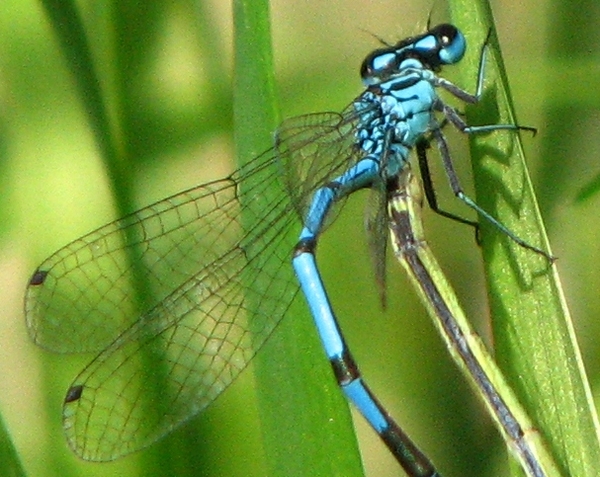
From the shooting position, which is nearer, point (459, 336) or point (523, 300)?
point (523, 300)

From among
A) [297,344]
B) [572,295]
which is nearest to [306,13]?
[572,295]

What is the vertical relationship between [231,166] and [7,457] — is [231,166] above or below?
above

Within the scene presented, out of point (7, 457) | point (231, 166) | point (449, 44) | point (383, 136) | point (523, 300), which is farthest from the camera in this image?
point (231, 166)

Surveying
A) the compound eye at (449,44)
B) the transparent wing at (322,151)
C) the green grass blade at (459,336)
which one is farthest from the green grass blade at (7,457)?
the compound eye at (449,44)

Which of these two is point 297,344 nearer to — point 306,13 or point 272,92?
point 272,92

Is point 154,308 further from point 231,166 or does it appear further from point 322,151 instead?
point 231,166

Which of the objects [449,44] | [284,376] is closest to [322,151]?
[449,44]

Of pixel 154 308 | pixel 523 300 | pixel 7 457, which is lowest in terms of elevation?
pixel 523 300

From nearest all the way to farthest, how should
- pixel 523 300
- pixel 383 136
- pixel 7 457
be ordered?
pixel 523 300 < pixel 7 457 < pixel 383 136
